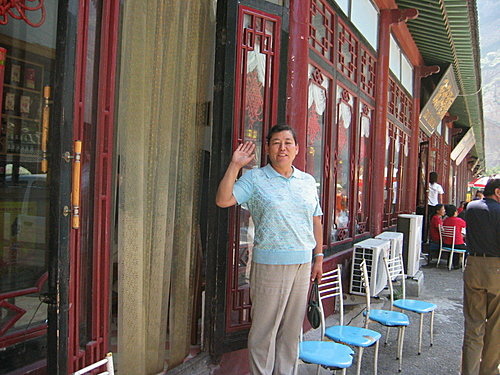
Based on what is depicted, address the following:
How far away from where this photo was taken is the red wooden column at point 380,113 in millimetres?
6645

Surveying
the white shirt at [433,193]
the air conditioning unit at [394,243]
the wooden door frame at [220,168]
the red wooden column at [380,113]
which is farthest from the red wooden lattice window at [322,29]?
the white shirt at [433,193]

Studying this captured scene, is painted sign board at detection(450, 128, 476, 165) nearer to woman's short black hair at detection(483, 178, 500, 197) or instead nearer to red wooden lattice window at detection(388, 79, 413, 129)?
red wooden lattice window at detection(388, 79, 413, 129)

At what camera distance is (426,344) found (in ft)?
14.6

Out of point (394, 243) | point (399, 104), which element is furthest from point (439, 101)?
point (394, 243)

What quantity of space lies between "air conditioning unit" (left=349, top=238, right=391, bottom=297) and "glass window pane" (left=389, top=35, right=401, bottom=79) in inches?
145

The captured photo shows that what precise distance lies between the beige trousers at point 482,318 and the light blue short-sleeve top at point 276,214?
63.1 inches

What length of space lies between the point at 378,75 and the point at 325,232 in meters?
2.89

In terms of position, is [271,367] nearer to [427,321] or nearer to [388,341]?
[388,341]

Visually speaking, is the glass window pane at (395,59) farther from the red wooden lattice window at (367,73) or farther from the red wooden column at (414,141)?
the red wooden column at (414,141)

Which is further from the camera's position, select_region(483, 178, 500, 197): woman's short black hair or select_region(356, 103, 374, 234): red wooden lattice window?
select_region(356, 103, 374, 234): red wooden lattice window

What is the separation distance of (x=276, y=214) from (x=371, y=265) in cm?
275

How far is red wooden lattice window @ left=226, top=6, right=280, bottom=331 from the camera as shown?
9.94 ft

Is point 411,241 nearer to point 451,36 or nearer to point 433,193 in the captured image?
point 451,36

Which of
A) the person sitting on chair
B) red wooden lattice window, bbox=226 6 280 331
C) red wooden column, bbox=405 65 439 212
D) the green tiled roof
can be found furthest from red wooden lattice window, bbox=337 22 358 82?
red wooden column, bbox=405 65 439 212
